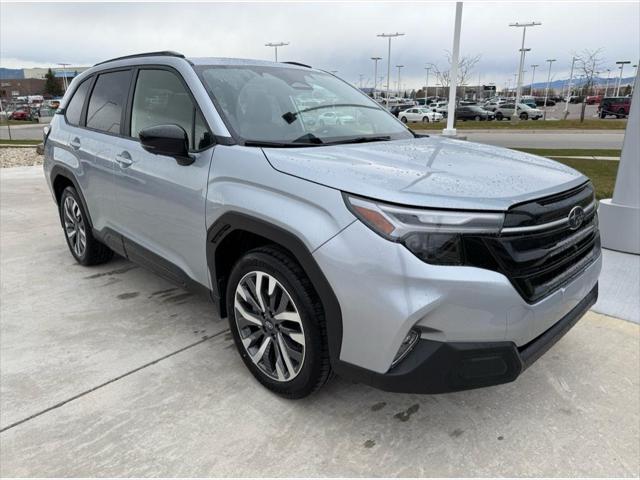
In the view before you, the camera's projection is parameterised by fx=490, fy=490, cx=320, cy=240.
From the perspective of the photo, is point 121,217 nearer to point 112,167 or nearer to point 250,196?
point 112,167

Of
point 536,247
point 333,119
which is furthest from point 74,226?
point 536,247

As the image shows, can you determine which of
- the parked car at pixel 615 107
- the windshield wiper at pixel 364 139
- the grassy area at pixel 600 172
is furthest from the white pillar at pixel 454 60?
the parked car at pixel 615 107

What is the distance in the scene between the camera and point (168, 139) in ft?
8.91

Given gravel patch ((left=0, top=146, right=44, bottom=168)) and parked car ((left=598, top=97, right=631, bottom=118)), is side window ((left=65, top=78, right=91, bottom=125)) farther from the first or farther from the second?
parked car ((left=598, top=97, right=631, bottom=118))

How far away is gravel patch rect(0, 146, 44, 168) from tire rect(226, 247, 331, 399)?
42.5 ft

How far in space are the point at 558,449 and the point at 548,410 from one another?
1.01ft

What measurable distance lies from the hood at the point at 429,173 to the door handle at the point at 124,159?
4.45 ft

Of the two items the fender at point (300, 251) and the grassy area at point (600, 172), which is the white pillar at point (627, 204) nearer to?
the grassy area at point (600, 172)

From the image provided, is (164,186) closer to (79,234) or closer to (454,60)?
(79,234)

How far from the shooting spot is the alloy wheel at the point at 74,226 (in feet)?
14.9

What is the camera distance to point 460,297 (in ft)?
6.32

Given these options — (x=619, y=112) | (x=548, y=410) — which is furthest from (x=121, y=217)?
(x=619, y=112)

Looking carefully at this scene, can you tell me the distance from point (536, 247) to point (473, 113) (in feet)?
133

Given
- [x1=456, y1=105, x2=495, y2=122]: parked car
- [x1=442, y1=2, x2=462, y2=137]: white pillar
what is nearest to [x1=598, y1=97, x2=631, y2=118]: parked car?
[x1=456, y1=105, x2=495, y2=122]: parked car
